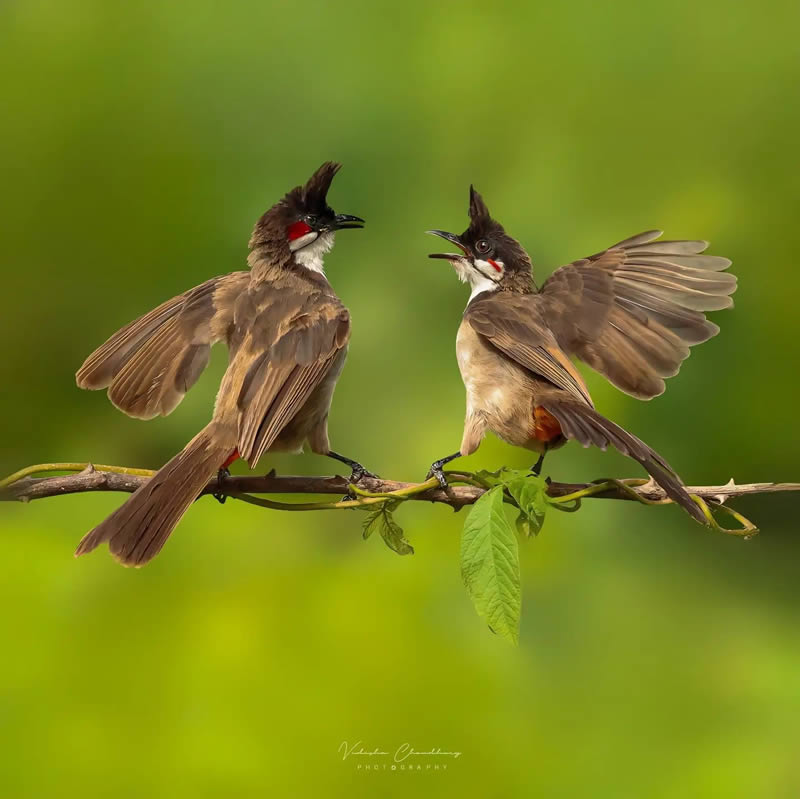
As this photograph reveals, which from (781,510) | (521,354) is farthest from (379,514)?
(781,510)

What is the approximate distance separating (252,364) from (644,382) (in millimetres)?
823

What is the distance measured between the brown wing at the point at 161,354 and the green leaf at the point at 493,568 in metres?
0.87

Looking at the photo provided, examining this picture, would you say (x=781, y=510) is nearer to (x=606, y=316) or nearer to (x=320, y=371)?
(x=606, y=316)

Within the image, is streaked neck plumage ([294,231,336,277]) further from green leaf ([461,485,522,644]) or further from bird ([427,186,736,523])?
green leaf ([461,485,522,644])

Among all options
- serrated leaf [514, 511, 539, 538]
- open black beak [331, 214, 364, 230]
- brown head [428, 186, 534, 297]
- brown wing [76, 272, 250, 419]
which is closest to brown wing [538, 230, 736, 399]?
brown head [428, 186, 534, 297]

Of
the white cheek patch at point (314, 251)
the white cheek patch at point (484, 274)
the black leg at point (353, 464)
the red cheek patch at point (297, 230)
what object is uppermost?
the red cheek patch at point (297, 230)

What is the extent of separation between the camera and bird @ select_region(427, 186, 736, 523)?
228 cm

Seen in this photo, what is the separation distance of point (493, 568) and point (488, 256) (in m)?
1.40

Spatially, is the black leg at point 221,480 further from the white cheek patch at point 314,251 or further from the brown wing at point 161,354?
the white cheek patch at point 314,251

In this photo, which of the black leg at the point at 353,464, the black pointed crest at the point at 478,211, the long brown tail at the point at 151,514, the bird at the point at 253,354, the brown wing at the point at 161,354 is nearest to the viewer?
the long brown tail at the point at 151,514

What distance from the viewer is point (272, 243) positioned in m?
2.53

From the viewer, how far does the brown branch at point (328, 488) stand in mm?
1660

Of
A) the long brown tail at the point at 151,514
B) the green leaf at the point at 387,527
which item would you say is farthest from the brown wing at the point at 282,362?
the green leaf at the point at 387,527

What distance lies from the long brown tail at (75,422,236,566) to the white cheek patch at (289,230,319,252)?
78 cm
